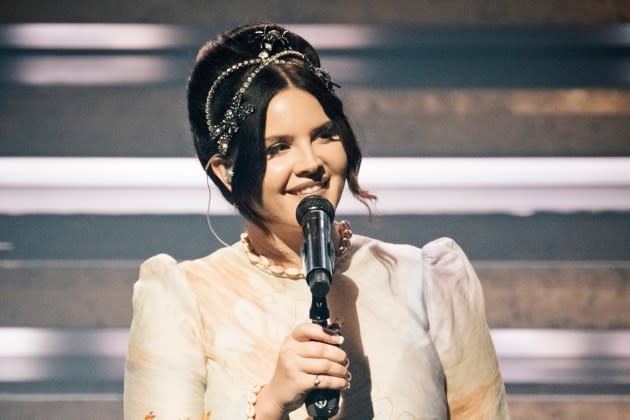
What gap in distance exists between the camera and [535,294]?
76.3 inches

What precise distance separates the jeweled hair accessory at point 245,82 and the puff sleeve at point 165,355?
0.21 metres

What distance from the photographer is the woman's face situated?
3.95 ft

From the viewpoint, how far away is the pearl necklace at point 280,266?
1.31 meters

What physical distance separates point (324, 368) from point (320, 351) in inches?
0.7

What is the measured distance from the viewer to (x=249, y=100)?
123 centimetres

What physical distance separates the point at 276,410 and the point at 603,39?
1232 millimetres

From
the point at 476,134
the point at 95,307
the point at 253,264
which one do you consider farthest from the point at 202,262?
the point at 476,134

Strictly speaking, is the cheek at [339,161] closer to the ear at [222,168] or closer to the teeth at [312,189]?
the teeth at [312,189]

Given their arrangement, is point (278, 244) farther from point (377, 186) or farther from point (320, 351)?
point (377, 186)

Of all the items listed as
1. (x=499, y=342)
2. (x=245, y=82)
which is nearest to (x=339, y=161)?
(x=245, y=82)

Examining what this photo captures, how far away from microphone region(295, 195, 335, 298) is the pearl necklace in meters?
0.25

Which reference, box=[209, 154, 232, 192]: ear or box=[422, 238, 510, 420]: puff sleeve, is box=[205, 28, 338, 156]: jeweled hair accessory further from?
box=[422, 238, 510, 420]: puff sleeve

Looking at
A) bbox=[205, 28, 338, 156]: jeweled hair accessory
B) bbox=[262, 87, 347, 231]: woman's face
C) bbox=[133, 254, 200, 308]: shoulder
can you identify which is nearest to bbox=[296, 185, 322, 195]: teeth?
bbox=[262, 87, 347, 231]: woman's face

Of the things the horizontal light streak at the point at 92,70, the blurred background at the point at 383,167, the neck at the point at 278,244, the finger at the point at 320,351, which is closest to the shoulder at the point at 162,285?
the neck at the point at 278,244
